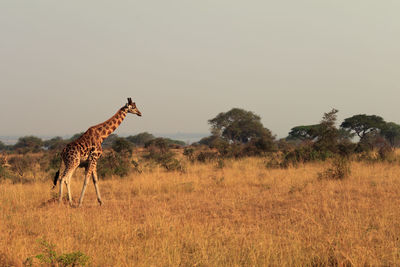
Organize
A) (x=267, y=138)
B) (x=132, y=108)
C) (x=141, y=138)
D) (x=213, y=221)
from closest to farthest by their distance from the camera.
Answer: (x=213, y=221), (x=132, y=108), (x=267, y=138), (x=141, y=138)

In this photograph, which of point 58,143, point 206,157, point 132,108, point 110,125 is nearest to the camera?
point 110,125

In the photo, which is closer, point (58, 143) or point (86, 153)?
point (86, 153)

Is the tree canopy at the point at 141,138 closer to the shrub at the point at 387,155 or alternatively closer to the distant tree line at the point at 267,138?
the distant tree line at the point at 267,138

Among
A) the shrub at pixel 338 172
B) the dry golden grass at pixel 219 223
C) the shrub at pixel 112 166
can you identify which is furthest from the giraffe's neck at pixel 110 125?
the shrub at pixel 338 172

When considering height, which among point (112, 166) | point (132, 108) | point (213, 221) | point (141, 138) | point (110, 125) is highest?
point (141, 138)

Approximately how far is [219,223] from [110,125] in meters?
4.73

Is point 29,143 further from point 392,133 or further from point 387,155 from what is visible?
point 392,133

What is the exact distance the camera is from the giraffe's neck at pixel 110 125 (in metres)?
9.16

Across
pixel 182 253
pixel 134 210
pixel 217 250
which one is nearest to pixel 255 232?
pixel 217 250

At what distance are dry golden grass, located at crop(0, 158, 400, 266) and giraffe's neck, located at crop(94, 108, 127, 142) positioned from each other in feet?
6.44

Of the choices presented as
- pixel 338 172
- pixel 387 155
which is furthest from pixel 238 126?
pixel 338 172

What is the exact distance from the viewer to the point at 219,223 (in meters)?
6.45

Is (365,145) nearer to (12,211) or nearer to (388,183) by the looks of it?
(388,183)

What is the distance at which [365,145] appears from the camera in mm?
19422
